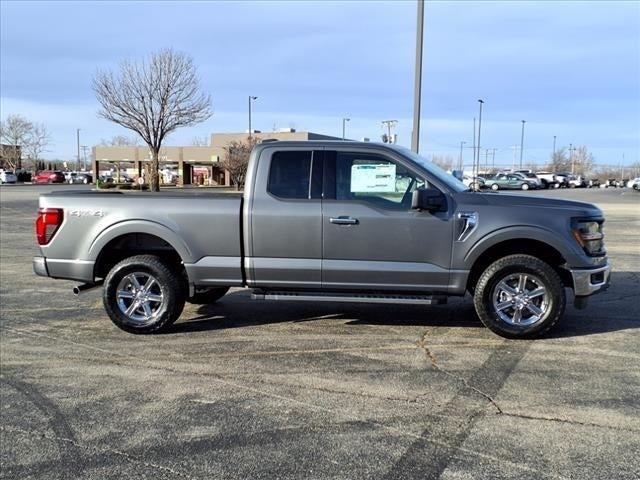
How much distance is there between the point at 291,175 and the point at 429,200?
1498 mm

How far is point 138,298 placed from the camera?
246 inches

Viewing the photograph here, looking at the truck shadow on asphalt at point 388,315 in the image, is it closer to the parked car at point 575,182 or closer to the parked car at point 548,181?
the parked car at point 548,181

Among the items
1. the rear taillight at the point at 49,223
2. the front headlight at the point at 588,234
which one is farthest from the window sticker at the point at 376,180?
the rear taillight at the point at 49,223

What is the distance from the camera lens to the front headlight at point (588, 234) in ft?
18.9

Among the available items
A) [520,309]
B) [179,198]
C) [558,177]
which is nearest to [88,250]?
[179,198]

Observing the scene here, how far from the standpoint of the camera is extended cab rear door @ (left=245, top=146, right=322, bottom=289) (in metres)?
5.98

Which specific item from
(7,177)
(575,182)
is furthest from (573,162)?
(7,177)

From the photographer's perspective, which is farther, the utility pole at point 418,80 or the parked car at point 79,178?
the parked car at point 79,178

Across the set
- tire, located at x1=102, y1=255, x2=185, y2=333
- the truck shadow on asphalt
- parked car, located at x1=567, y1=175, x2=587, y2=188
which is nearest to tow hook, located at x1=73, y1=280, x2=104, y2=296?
tire, located at x1=102, y1=255, x2=185, y2=333

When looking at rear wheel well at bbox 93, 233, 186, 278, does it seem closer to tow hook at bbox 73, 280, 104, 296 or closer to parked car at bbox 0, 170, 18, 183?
tow hook at bbox 73, 280, 104, 296

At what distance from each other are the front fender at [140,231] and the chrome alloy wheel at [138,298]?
0.43 meters

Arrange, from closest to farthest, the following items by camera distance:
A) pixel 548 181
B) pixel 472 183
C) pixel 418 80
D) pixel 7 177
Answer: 1. pixel 418 80
2. pixel 472 183
3. pixel 548 181
4. pixel 7 177

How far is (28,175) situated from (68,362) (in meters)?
84.4

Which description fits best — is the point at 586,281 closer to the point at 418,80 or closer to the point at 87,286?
the point at 87,286
